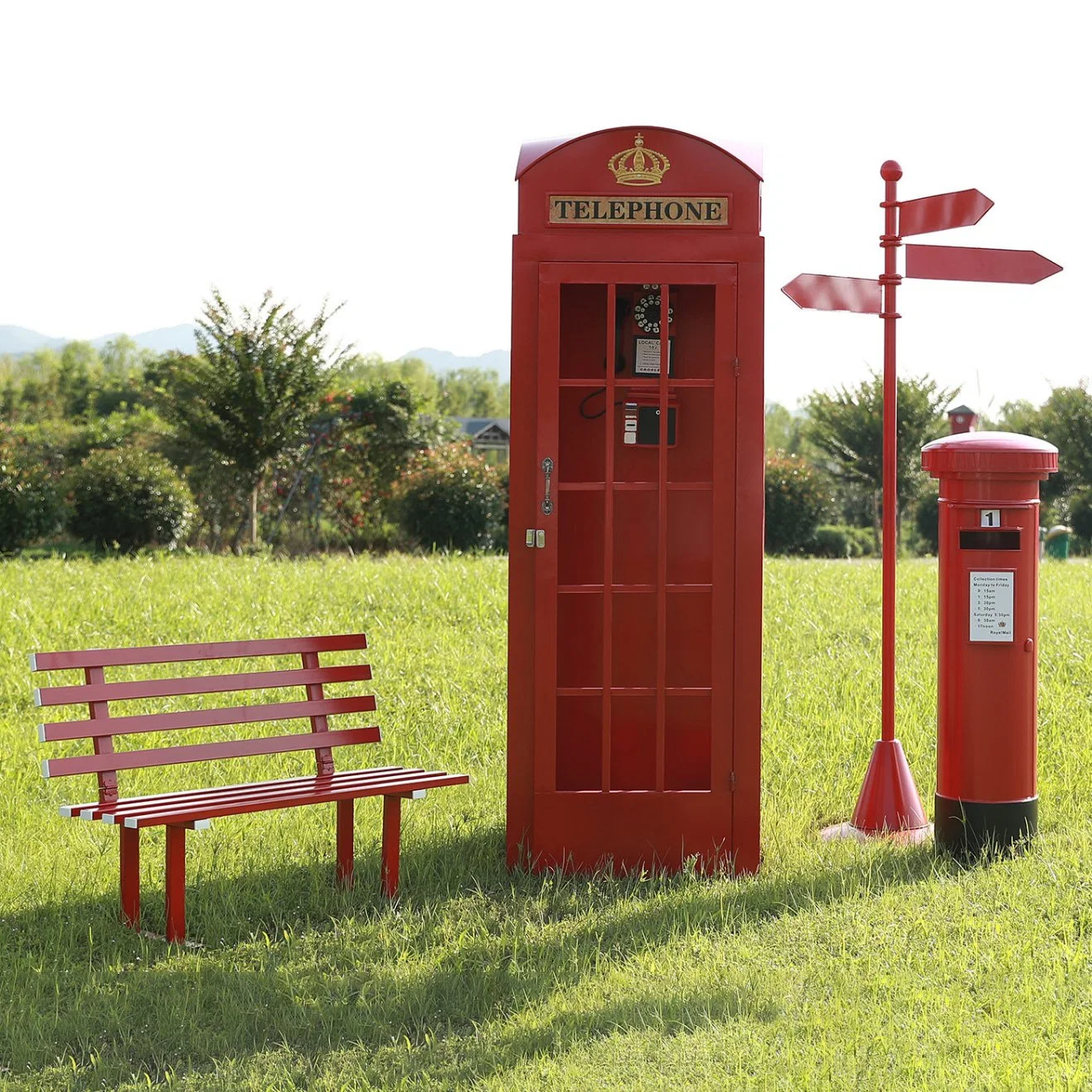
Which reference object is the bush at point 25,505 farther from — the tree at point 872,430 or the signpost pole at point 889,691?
the tree at point 872,430

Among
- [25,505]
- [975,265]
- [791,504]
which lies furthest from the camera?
[791,504]

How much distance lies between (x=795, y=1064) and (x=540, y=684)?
A: 1.98 meters

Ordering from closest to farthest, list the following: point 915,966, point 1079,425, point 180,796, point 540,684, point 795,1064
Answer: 1. point 795,1064
2. point 915,966
3. point 180,796
4. point 540,684
5. point 1079,425

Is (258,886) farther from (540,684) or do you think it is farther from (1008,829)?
(1008,829)

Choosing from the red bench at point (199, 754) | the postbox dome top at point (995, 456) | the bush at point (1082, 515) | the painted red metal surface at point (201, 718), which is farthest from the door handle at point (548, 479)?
the bush at point (1082, 515)

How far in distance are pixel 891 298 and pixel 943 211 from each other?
427mm

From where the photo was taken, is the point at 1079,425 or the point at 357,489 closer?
the point at 357,489

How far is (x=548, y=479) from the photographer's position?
4.95 metres

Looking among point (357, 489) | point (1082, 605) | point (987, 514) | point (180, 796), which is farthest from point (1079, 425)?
point (180, 796)

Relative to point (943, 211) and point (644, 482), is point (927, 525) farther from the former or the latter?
point (644, 482)

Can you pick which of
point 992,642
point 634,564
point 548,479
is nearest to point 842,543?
point 992,642

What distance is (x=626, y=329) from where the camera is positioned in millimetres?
5234

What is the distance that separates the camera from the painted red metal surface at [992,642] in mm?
5117

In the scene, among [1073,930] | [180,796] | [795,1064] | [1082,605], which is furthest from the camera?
[1082,605]
